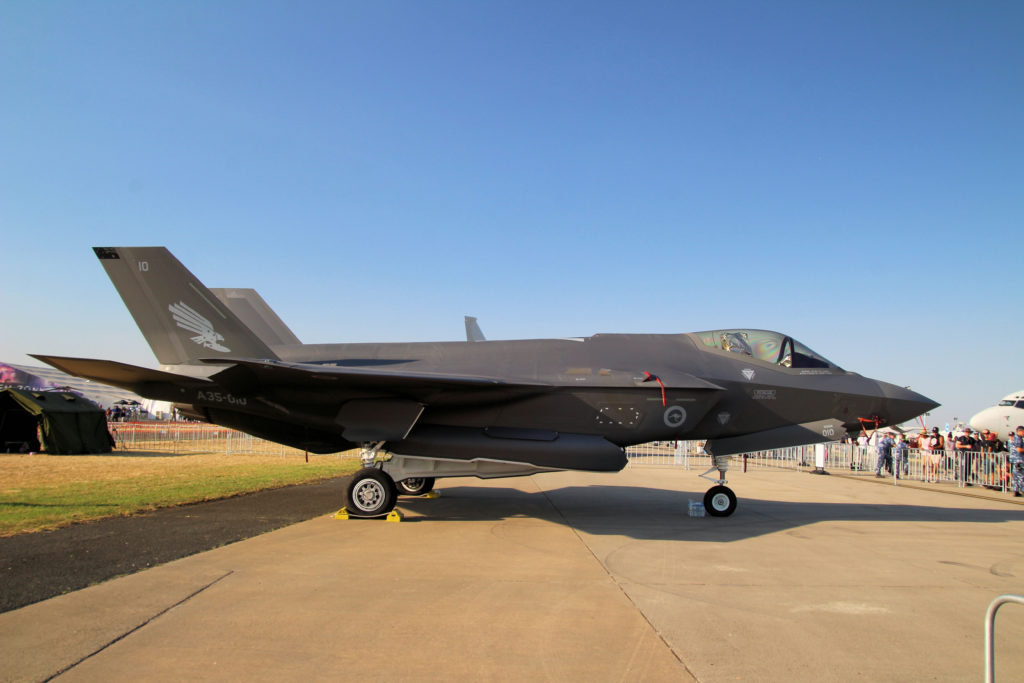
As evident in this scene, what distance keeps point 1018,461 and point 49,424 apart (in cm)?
2996

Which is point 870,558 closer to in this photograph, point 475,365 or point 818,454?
point 475,365

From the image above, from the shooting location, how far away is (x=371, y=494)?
9.20m

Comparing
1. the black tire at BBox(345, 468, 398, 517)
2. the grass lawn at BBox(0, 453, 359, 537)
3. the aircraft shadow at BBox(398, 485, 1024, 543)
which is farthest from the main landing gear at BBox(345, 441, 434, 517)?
the grass lawn at BBox(0, 453, 359, 537)

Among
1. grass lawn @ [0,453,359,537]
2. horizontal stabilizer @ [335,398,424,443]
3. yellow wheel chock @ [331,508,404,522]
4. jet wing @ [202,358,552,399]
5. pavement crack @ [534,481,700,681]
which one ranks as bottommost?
grass lawn @ [0,453,359,537]

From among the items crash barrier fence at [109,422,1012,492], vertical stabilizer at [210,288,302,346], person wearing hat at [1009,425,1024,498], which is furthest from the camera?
crash barrier fence at [109,422,1012,492]

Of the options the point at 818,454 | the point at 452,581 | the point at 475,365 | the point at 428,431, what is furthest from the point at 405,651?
the point at 818,454

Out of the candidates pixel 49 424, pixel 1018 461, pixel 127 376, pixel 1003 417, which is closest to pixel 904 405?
pixel 1018 461

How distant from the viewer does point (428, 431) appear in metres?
9.25

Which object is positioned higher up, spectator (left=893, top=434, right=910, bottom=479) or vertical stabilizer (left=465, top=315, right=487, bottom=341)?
vertical stabilizer (left=465, top=315, right=487, bottom=341)

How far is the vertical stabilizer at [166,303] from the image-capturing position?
31.0 ft

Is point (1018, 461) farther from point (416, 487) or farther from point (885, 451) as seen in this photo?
point (416, 487)

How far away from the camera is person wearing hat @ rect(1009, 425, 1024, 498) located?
14719 mm

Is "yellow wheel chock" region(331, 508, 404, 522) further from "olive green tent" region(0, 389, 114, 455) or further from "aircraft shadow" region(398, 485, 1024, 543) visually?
"olive green tent" region(0, 389, 114, 455)

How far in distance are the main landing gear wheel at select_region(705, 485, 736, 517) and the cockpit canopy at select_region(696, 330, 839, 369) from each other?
2.44m
